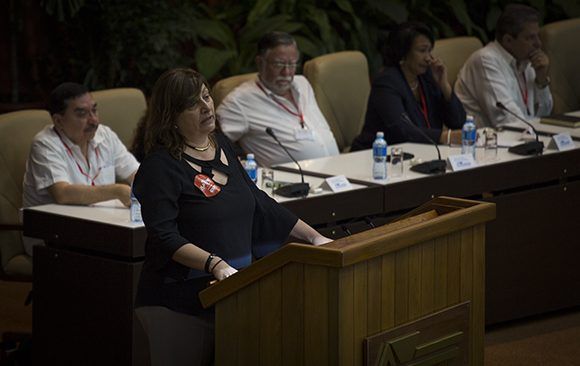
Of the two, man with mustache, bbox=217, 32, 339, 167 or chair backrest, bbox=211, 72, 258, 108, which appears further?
chair backrest, bbox=211, 72, 258, 108

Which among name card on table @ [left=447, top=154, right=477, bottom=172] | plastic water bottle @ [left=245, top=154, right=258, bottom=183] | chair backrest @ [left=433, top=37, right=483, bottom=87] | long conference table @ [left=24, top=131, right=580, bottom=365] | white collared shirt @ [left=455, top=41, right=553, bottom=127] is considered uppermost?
chair backrest @ [left=433, top=37, right=483, bottom=87]

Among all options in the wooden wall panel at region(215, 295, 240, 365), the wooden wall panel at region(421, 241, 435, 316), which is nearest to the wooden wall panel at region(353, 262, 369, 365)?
the wooden wall panel at region(421, 241, 435, 316)

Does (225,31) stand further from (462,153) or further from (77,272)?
(77,272)

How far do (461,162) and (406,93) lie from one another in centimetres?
91

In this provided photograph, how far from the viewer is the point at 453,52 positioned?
299 inches

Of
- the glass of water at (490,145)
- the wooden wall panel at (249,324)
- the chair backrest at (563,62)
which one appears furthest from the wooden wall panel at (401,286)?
the chair backrest at (563,62)

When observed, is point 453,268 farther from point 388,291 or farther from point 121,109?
point 121,109

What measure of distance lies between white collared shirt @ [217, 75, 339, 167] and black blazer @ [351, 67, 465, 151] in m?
0.25

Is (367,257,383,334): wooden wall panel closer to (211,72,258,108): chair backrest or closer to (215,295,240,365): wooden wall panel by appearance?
(215,295,240,365): wooden wall panel

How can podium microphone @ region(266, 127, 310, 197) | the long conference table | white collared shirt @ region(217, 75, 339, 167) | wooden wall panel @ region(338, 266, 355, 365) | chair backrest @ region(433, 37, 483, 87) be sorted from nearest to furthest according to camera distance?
wooden wall panel @ region(338, 266, 355, 365)
the long conference table
podium microphone @ region(266, 127, 310, 197)
white collared shirt @ region(217, 75, 339, 167)
chair backrest @ region(433, 37, 483, 87)

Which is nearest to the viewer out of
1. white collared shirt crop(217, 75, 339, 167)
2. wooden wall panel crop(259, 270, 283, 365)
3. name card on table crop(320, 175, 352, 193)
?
wooden wall panel crop(259, 270, 283, 365)

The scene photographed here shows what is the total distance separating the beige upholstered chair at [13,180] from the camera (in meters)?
5.39

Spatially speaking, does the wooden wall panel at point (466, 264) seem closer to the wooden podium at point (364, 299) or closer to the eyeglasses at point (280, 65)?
the wooden podium at point (364, 299)

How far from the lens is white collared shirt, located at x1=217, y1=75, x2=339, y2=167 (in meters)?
6.23
